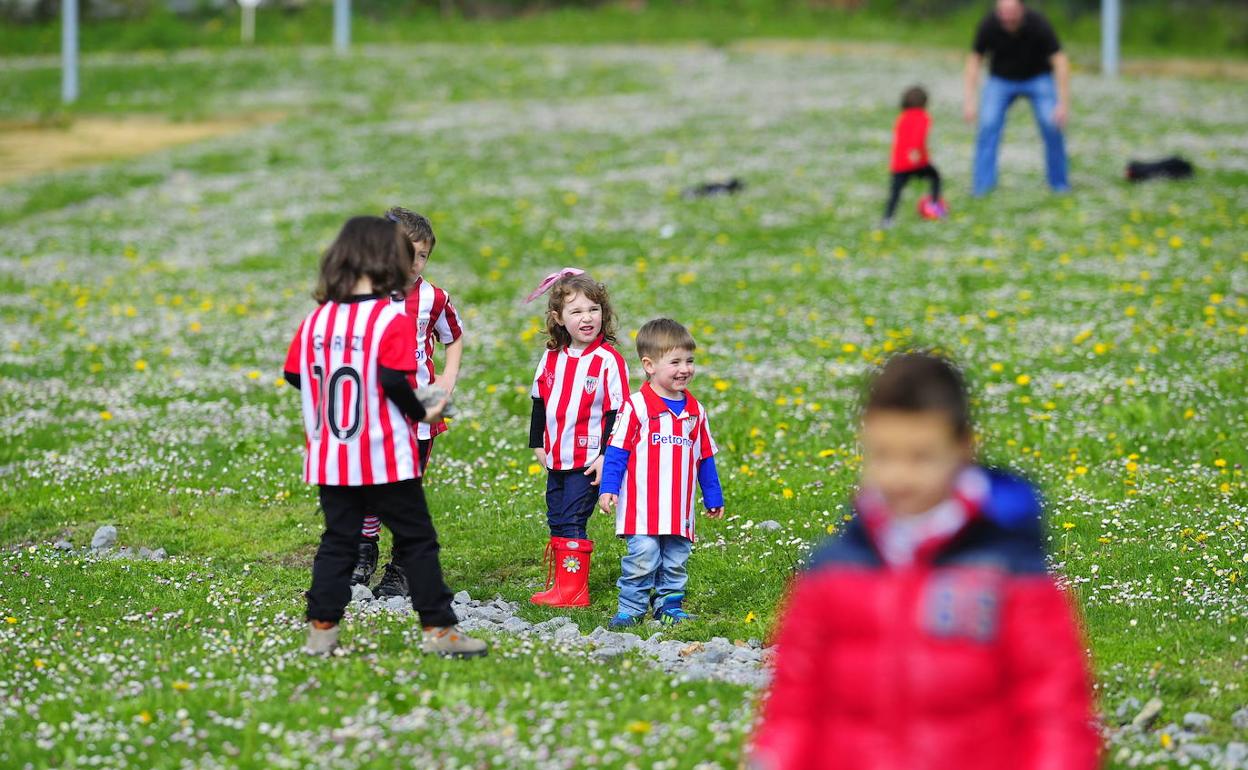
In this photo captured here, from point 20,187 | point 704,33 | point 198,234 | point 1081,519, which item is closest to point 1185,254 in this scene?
point 1081,519

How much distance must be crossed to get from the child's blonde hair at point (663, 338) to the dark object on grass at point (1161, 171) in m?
17.3

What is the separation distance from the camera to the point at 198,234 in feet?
78.6

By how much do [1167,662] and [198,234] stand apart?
19.7 m

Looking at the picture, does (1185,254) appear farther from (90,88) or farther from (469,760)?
(90,88)

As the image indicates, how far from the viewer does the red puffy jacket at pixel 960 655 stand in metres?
3.84

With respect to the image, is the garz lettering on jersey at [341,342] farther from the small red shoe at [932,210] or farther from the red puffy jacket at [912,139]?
the small red shoe at [932,210]

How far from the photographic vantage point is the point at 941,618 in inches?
152

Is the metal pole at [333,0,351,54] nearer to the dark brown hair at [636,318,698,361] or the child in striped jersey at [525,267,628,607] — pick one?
the child in striped jersey at [525,267,628,607]

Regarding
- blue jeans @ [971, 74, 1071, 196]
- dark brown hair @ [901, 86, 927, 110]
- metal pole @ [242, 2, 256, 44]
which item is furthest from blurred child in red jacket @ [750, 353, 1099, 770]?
metal pole @ [242, 2, 256, 44]

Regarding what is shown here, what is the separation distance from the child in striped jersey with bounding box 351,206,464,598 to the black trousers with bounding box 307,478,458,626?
5.30 ft

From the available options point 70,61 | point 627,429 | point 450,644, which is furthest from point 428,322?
point 70,61

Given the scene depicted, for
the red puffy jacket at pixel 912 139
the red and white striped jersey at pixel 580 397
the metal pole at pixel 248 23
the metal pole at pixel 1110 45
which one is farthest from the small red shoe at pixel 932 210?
the metal pole at pixel 248 23

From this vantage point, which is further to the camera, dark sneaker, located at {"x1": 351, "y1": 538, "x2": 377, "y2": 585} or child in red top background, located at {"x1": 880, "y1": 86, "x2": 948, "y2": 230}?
child in red top background, located at {"x1": 880, "y1": 86, "x2": 948, "y2": 230}

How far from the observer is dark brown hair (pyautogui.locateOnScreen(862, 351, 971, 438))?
388 cm
